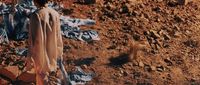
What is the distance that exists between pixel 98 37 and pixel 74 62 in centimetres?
98

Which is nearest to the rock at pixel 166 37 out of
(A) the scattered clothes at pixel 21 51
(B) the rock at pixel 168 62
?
(B) the rock at pixel 168 62

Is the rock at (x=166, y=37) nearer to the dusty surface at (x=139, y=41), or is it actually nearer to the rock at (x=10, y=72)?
the dusty surface at (x=139, y=41)

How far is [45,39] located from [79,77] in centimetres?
127

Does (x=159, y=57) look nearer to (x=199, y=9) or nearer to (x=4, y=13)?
(x=199, y=9)

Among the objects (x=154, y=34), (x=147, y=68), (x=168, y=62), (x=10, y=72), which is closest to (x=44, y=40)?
(x=10, y=72)

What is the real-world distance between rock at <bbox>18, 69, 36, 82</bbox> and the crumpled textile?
1551 millimetres

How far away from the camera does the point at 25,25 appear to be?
28.3ft

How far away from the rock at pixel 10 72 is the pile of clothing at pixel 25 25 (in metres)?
1.20

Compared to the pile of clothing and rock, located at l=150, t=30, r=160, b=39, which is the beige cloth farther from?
rock, located at l=150, t=30, r=160, b=39

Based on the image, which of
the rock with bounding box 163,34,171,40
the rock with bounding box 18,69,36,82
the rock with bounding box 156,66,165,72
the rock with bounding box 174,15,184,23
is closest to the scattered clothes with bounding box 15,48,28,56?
the rock with bounding box 18,69,36,82

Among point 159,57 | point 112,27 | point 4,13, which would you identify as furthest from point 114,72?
point 4,13

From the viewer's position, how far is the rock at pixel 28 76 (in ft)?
23.3

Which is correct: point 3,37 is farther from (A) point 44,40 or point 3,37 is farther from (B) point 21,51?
(A) point 44,40

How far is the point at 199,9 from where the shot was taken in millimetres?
10000
